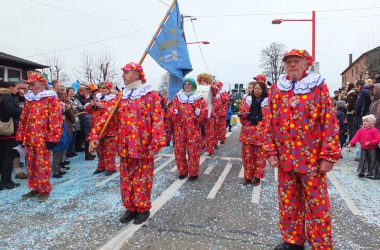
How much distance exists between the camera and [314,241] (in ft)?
9.52

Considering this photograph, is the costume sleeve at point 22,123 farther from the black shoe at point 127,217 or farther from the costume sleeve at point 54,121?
the black shoe at point 127,217

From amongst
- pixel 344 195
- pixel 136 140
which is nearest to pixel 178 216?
pixel 136 140

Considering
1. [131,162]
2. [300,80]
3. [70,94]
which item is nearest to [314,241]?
[300,80]

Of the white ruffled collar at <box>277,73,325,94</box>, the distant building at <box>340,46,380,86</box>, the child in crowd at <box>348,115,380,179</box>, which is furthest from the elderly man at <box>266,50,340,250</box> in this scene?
the distant building at <box>340,46,380,86</box>

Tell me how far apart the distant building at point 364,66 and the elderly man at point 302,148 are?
105ft

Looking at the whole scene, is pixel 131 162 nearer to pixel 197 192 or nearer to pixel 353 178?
pixel 197 192

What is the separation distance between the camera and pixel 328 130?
9.31 feet

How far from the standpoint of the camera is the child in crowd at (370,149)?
6.19 m

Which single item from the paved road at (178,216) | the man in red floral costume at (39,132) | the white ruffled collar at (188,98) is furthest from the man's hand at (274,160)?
the man in red floral costume at (39,132)

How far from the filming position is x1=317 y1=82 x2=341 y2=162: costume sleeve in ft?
9.15

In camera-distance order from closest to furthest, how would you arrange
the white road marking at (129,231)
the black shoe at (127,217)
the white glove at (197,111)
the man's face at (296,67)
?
the man's face at (296,67) < the white road marking at (129,231) < the black shoe at (127,217) < the white glove at (197,111)

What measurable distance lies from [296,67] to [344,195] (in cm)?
313

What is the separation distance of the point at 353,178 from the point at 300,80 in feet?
13.9

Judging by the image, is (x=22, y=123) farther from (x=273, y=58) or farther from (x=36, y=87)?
(x=273, y=58)
